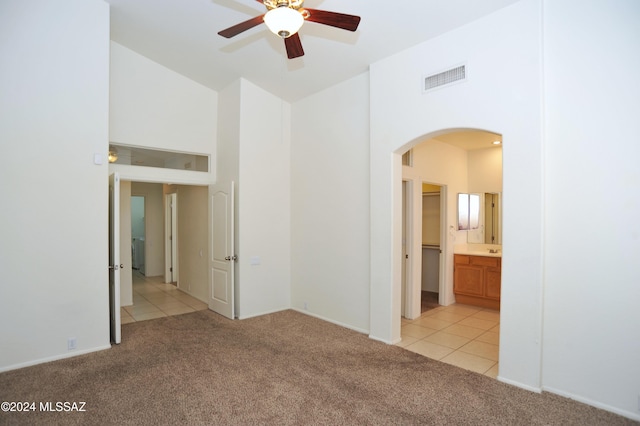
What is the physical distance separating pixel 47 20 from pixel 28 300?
3099mm

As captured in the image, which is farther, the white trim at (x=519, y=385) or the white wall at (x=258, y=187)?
the white wall at (x=258, y=187)

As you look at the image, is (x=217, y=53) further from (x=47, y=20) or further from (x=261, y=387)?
(x=261, y=387)

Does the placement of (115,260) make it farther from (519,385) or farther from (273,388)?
(519,385)

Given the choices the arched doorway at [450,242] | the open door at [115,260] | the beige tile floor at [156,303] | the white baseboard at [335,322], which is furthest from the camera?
the beige tile floor at [156,303]

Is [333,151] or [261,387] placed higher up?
[333,151]

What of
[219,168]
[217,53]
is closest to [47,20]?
[217,53]

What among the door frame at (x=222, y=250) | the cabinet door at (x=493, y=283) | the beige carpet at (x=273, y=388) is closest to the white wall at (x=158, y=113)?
the door frame at (x=222, y=250)

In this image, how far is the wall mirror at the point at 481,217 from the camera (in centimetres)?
647

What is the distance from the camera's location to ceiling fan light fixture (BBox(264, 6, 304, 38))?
2.27 metres

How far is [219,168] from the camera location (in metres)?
5.73

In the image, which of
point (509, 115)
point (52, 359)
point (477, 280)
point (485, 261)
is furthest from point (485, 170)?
point (52, 359)

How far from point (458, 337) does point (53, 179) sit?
5.32m

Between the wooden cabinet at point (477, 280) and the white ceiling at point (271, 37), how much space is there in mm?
3862

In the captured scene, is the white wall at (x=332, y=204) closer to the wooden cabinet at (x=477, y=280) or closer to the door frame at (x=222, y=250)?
the door frame at (x=222, y=250)
